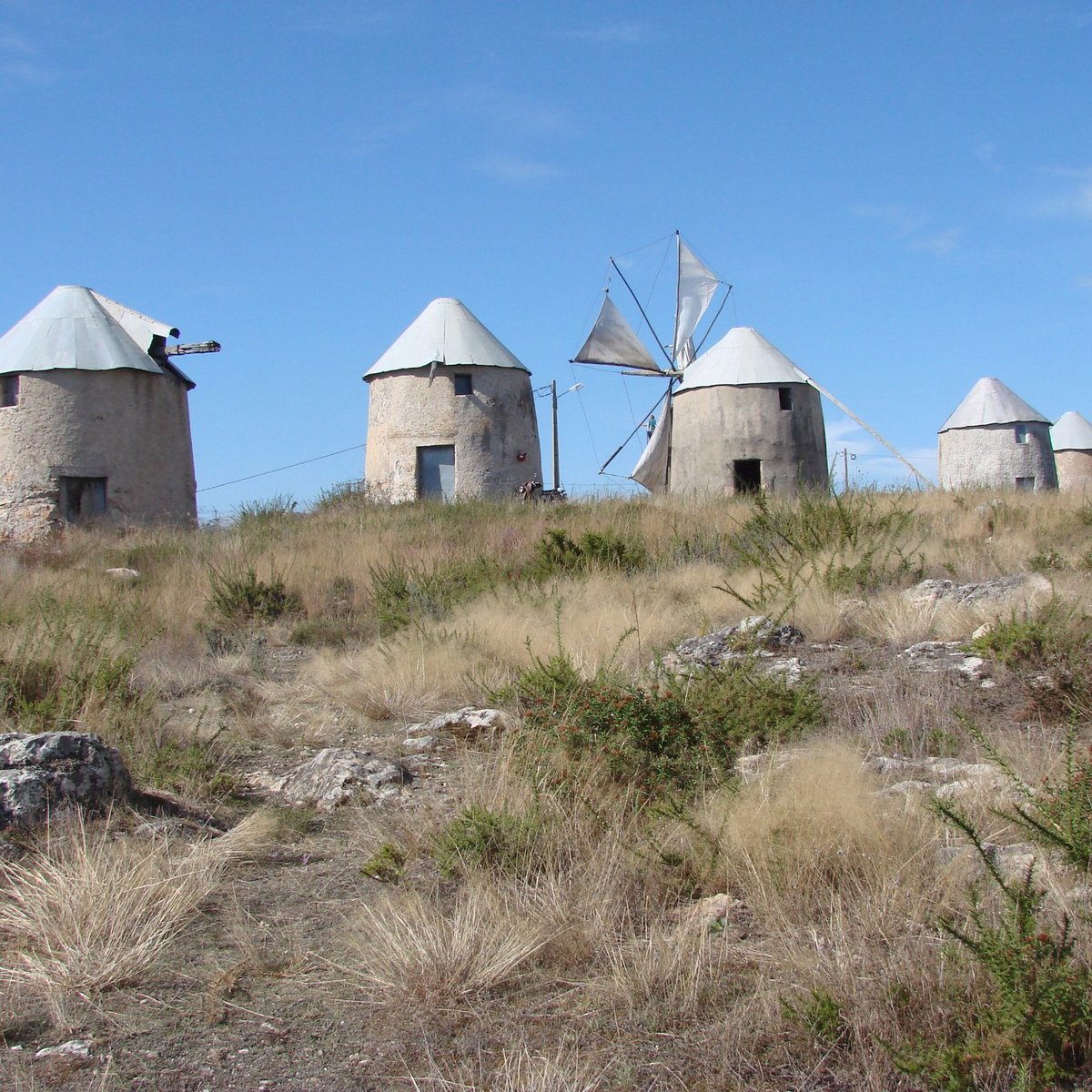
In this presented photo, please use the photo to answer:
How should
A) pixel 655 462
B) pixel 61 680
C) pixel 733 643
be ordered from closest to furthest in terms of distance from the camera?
pixel 61 680 → pixel 733 643 → pixel 655 462

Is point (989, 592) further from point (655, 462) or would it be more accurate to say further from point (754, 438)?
point (655, 462)

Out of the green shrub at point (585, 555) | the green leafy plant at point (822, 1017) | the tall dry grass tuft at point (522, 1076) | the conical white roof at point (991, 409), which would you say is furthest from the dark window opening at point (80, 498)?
the conical white roof at point (991, 409)

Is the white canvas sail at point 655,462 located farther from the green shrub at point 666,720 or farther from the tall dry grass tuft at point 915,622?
the green shrub at point 666,720

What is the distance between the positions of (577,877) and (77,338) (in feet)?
54.2

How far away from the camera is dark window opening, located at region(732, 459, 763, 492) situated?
21.2 m

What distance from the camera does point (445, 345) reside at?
2122 cm

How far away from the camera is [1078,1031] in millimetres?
2355

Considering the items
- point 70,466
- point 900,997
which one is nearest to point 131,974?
point 900,997

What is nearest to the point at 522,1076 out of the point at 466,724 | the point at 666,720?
the point at 666,720

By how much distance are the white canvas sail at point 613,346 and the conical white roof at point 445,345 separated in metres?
4.81

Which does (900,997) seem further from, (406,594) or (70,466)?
(70,466)

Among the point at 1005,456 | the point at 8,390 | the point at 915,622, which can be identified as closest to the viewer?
the point at 915,622

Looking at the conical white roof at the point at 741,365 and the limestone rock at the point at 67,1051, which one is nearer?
the limestone rock at the point at 67,1051

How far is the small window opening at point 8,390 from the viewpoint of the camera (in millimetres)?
17261
